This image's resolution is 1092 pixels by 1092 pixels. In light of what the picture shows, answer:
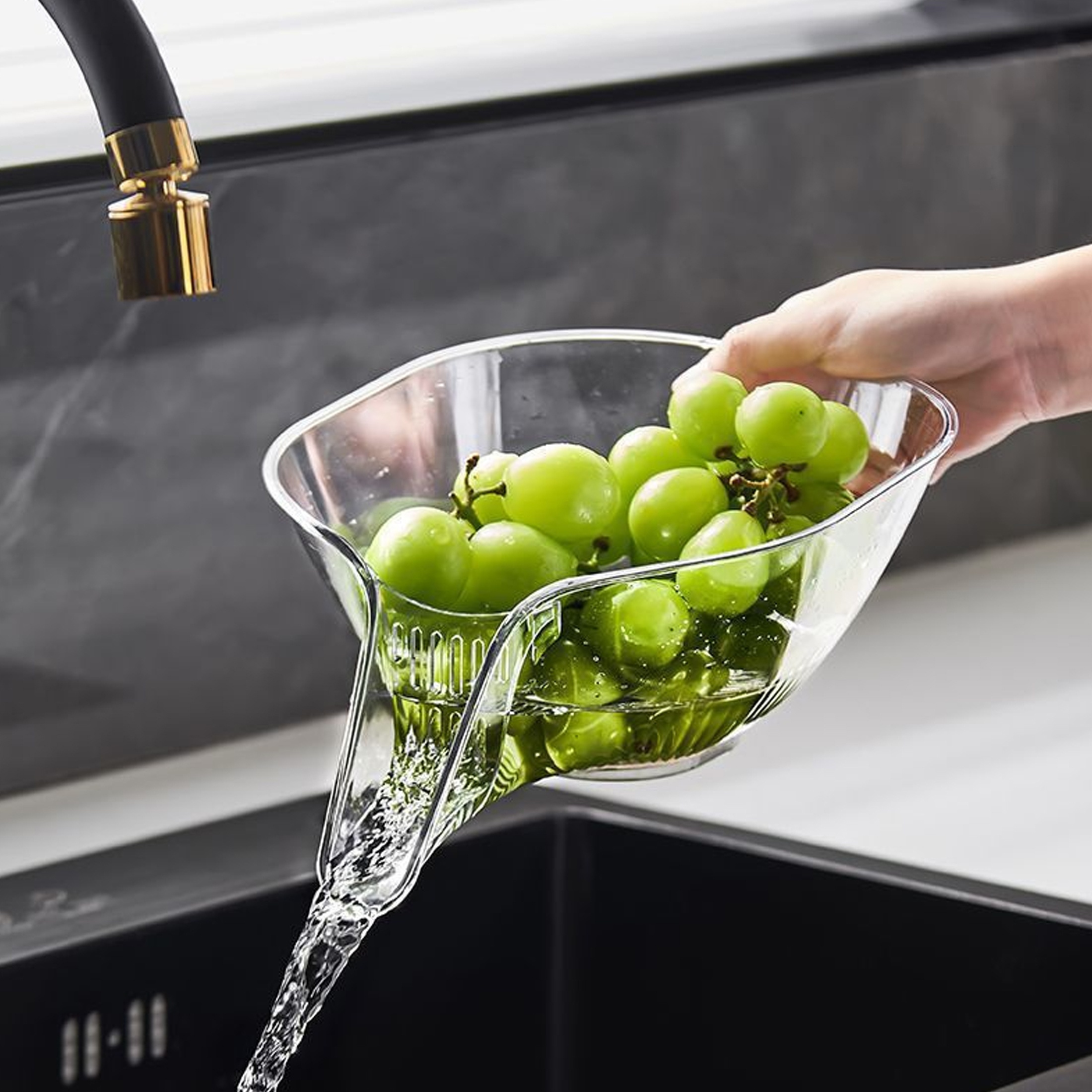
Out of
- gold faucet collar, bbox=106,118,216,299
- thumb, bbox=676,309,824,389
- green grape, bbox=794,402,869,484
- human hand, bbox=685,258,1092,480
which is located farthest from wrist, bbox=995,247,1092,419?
gold faucet collar, bbox=106,118,216,299

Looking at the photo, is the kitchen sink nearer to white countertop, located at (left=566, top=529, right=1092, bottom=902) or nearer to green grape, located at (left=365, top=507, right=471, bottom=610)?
white countertop, located at (left=566, top=529, right=1092, bottom=902)

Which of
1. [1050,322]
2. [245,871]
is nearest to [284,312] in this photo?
[245,871]

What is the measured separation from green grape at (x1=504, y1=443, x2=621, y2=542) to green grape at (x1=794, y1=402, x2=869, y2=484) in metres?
0.09

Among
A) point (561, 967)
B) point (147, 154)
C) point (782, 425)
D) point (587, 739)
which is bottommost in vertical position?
point (561, 967)

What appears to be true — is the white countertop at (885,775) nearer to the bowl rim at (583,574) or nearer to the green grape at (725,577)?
the bowl rim at (583,574)

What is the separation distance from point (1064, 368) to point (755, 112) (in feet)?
1.54

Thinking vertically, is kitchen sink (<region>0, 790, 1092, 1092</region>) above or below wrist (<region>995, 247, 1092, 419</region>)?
below

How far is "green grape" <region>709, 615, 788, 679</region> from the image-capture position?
0.76 metres

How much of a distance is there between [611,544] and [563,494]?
41mm

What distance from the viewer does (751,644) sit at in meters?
0.77

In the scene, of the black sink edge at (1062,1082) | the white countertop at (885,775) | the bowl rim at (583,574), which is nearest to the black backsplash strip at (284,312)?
the white countertop at (885,775)

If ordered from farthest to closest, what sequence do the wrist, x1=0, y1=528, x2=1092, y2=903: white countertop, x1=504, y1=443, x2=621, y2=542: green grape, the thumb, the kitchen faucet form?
x1=0, y1=528, x2=1092, y2=903: white countertop < the wrist < the thumb < x1=504, y1=443, x2=621, y2=542: green grape < the kitchen faucet

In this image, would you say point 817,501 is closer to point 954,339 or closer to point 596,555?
point 596,555

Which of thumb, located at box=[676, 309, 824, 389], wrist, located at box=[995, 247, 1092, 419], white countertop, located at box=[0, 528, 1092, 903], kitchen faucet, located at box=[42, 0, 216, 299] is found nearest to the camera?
kitchen faucet, located at box=[42, 0, 216, 299]
